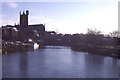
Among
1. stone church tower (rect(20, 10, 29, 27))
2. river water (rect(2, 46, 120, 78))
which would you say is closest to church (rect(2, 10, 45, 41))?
stone church tower (rect(20, 10, 29, 27))

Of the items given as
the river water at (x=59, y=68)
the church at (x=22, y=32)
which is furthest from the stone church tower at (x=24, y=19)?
the river water at (x=59, y=68)

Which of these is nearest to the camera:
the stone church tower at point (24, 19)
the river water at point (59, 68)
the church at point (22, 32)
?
the river water at point (59, 68)

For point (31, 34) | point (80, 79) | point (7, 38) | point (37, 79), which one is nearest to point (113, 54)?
point (80, 79)

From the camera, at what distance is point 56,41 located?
45.8 meters

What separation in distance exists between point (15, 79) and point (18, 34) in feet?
113

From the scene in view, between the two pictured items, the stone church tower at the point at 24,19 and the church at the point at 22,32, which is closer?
the church at the point at 22,32

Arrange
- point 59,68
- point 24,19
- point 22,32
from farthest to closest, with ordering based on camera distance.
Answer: point 24,19 < point 22,32 < point 59,68

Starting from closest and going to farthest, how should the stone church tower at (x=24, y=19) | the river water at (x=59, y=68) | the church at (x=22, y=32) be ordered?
the river water at (x=59, y=68) → the church at (x=22, y=32) → the stone church tower at (x=24, y=19)

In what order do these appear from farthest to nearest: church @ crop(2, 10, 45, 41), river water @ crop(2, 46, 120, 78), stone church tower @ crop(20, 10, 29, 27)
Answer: stone church tower @ crop(20, 10, 29, 27) → church @ crop(2, 10, 45, 41) → river water @ crop(2, 46, 120, 78)

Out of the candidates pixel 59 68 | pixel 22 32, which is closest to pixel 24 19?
pixel 22 32

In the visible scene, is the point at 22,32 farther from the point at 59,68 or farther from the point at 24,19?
the point at 59,68

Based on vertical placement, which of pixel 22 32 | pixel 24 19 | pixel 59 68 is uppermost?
pixel 24 19

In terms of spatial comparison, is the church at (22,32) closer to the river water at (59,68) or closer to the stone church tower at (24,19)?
the stone church tower at (24,19)

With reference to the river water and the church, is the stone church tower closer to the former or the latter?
the church
